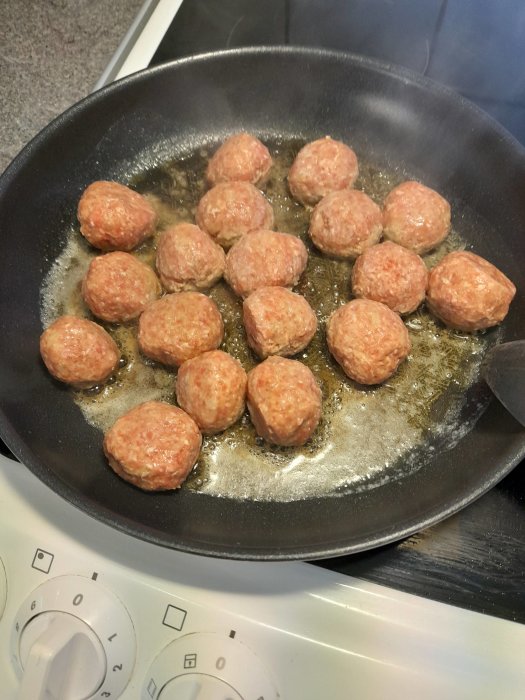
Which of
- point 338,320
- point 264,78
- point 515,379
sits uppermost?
point 264,78

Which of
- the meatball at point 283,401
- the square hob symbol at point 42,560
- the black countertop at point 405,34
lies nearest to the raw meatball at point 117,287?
the meatball at point 283,401

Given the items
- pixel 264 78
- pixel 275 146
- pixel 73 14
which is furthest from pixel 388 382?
pixel 73 14

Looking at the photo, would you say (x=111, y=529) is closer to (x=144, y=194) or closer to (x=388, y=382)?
(x=388, y=382)

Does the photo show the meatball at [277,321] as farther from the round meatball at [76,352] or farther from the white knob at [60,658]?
the white knob at [60,658]

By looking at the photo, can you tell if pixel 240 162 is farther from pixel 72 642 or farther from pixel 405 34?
pixel 72 642

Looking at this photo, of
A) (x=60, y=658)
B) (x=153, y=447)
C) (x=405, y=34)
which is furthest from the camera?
(x=405, y=34)

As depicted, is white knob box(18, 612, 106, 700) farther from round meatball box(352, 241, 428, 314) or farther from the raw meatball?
round meatball box(352, 241, 428, 314)

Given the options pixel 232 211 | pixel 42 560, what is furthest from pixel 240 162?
pixel 42 560
